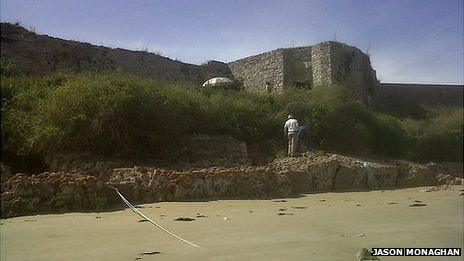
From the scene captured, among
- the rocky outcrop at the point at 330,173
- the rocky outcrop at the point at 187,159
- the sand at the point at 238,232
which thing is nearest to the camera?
the sand at the point at 238,232

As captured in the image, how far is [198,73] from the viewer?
2031 cm

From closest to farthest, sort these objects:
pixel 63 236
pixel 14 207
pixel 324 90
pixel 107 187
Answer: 1. pixel 63 236
2. pixel 14 207
3. pixel 107 187
4. pixel 324 90

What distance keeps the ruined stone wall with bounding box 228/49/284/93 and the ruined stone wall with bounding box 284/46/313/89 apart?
262mm

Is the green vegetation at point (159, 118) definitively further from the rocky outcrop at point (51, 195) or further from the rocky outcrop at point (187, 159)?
the rocky outcrop at point (51, 195)

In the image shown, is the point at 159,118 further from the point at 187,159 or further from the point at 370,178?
the point at 370,178

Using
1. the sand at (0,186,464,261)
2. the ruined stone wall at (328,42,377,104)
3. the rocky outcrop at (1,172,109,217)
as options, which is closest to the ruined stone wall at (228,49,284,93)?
the ruined stone wall at (328,42,377,104)

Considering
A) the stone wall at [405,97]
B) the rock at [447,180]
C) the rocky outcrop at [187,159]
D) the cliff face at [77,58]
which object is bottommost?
the rock at [447,180]

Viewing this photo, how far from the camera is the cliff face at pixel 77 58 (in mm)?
14898

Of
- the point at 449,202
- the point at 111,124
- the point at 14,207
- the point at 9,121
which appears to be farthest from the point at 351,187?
the point at 9,121

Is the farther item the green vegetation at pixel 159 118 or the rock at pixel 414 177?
the rock at pixel 414 177

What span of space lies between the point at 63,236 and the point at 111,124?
5928mm

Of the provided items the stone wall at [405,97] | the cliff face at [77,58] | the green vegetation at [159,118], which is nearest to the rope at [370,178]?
the green vegetation at [159,118]

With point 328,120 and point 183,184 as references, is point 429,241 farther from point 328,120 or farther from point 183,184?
point 328,120

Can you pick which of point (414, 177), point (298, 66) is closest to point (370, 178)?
point (414, 177)
